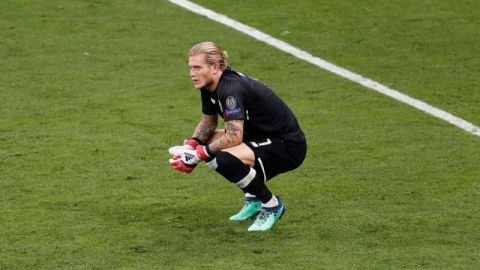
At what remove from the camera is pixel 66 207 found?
31.2 feet

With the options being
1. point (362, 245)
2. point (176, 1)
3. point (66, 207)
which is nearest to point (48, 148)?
point (66, 207)

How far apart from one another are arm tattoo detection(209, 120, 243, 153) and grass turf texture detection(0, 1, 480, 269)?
64cm

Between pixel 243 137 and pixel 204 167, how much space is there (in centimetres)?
167

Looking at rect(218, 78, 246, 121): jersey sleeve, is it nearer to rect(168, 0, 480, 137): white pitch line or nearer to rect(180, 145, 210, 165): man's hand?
rect(180, 145, 210, 165): man's hand

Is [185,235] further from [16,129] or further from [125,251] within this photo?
[16,129]

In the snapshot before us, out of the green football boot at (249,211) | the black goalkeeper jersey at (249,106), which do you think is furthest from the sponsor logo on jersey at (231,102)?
the green football boot at (249,211)

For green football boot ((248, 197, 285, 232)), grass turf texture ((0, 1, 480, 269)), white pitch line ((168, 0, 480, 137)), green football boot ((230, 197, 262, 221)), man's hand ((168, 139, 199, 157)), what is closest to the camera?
grass turf texture ((0, 1, 480, 269))

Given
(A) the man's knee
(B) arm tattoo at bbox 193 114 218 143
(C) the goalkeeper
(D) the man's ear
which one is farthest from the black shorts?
(D) the man's ear

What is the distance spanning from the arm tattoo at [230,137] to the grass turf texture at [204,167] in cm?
64

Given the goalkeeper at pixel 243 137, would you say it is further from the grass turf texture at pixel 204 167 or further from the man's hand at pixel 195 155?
the grass turf texture at pixel 204 167

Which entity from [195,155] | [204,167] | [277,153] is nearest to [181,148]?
[195,155]

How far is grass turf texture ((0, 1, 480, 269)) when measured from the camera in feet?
28.1

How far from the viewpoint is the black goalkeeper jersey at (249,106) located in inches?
344

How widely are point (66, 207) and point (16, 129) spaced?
2.39 meters
